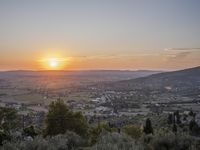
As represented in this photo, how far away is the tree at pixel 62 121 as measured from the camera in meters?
28.4

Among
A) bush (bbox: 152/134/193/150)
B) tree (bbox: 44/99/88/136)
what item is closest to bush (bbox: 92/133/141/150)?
bush (bbox: 152/134/193/150)

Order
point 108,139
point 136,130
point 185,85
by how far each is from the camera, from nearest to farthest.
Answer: point 108,139 < point 136,130 < point 185,85

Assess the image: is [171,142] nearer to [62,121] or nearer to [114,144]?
[114,144]

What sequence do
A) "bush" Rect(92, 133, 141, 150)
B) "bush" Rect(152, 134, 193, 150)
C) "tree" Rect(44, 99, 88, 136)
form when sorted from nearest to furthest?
"bush" Rect(92, 133, 141, 150) → "bush" Rect(152, 134, 193, 150) → "tree" Rect(44, 99, 88, 136)

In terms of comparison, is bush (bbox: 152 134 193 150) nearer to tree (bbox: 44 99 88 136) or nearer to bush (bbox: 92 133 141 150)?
bush (bbox: 92 133 141 150)

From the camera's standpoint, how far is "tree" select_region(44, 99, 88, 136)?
28359 mm

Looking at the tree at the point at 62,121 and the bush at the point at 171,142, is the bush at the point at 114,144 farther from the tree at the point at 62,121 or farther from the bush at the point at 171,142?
the tree at the point at 62,121

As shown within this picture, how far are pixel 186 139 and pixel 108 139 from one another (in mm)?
5057

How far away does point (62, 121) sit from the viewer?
2889cm

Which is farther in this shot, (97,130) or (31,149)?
(97,130)

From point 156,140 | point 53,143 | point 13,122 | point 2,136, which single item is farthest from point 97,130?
point 53,143

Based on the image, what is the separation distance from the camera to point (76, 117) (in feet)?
96.7

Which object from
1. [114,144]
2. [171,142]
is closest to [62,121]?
[171,142]

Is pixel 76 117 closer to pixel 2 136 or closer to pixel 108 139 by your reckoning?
pixel 2 136
